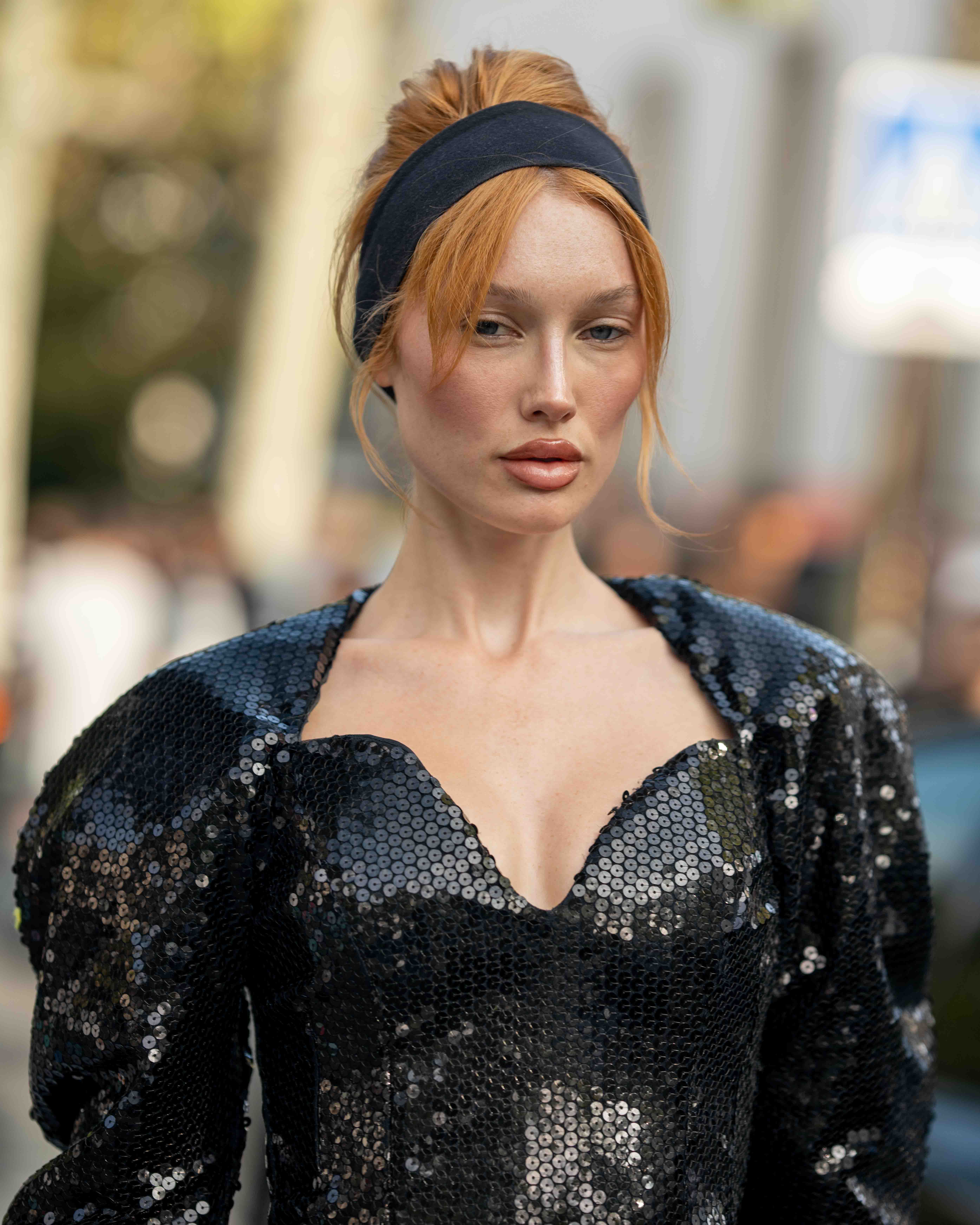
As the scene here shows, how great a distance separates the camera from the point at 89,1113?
6.02 feet

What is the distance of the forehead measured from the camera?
1.77 m

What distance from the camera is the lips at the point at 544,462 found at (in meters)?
1.80

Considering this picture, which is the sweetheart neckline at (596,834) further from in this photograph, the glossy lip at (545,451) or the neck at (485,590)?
the glossy lip at (545,451)

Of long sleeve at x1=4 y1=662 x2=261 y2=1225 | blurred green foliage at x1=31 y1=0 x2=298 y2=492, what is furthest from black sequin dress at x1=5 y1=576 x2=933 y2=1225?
blurred green foliage at x1=31 y1=0 x2=298 y2=492

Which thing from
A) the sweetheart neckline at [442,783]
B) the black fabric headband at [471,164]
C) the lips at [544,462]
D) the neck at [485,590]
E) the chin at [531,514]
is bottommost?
the sweetheart neckline at [442,783]

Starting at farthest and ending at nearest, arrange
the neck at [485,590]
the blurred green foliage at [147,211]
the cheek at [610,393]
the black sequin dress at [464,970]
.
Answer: the blurred green foliage at [147,211] → the neck at [485,590] → the cheek at [610,393] → the black sequin dress at [464,970]

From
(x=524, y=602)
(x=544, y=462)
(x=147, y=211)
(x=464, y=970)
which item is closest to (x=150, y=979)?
(x=464, y=970)

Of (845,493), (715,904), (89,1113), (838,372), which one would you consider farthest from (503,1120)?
(838,372)

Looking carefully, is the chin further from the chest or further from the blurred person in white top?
the blurred person in white top

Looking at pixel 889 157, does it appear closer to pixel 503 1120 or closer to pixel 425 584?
pixel 425 584

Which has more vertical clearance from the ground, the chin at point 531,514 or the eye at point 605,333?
the eye at point 605,333

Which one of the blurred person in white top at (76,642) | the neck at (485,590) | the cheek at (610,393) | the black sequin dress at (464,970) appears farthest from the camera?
the blurred person in white top at (76,642)

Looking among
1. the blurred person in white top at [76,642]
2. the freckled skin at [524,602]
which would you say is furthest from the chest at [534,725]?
the blurred person in white top at [76,642]

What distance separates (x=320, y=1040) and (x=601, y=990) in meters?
0.34
